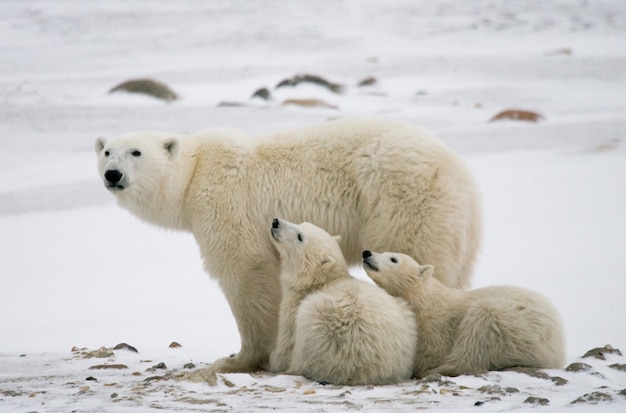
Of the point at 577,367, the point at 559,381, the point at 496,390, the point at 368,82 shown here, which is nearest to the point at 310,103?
the point at 368,82

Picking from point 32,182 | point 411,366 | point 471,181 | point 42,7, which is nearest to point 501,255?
point 471,181

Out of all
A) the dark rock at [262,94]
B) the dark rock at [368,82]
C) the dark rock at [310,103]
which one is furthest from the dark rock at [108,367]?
the dark rock at [368,82]

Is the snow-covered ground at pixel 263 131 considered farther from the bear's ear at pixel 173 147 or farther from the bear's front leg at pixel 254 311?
the bear's ear at pixel 173 147

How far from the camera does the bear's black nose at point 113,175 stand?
18.2 feet

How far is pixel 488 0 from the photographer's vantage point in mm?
34562

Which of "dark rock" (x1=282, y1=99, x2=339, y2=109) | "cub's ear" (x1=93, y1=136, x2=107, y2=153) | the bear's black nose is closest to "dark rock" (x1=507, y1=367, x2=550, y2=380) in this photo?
the bear's black nose

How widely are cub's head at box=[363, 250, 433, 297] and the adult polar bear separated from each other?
0.77 feet

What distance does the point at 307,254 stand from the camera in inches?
201

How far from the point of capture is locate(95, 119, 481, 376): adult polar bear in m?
5.18

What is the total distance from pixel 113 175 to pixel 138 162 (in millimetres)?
192

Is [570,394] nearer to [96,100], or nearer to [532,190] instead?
[532,190]

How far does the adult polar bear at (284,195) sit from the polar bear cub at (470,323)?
0.26m

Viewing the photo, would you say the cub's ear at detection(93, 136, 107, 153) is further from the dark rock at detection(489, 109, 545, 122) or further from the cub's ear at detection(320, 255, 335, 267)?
the dark rock at detection(489, 109, 545, 122)

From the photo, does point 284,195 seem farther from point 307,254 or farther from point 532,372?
point 532,372
